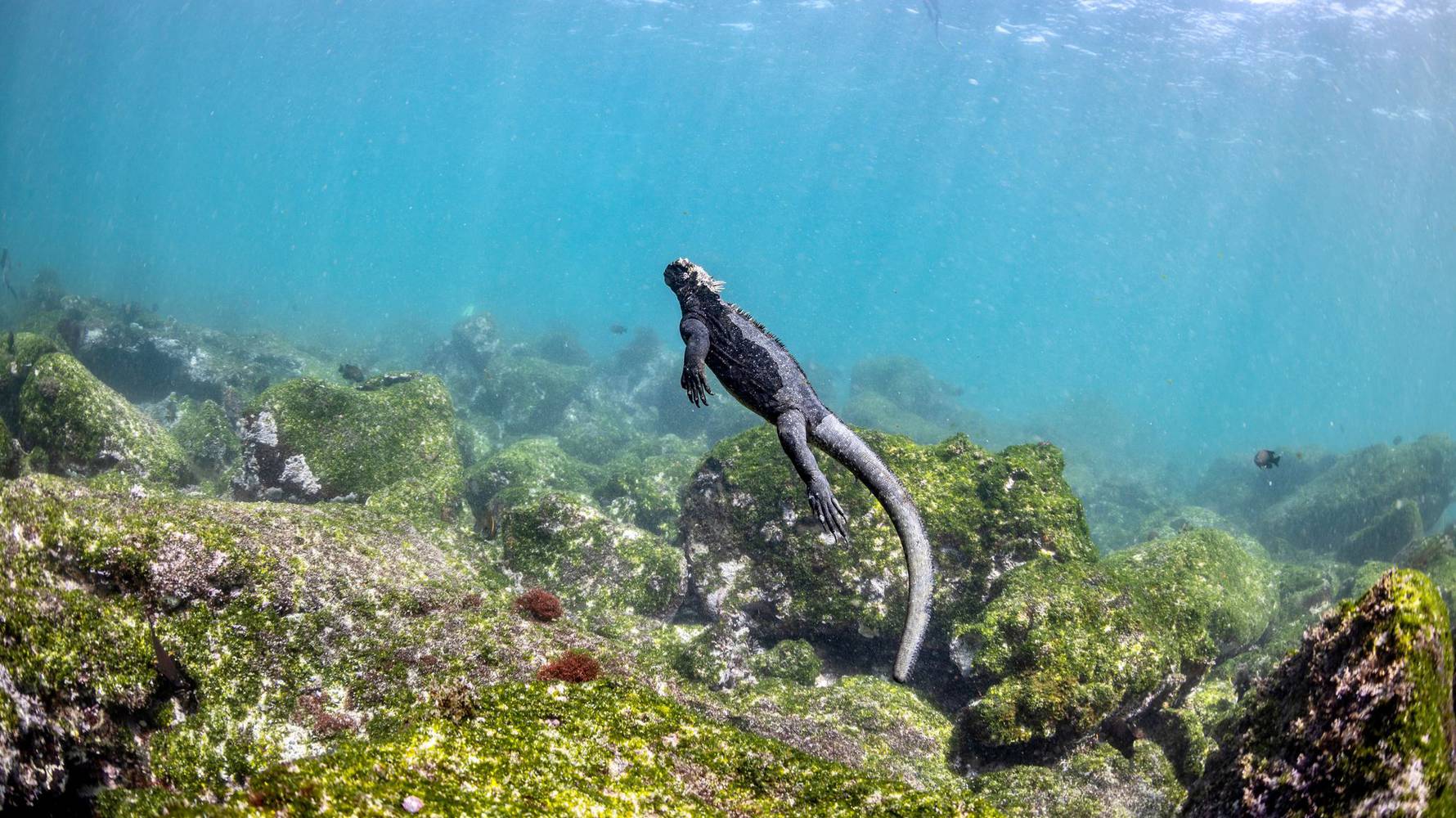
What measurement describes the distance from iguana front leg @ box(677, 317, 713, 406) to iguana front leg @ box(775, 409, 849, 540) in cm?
86

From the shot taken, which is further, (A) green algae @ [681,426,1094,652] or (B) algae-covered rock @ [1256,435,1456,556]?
(B) algae-covered rock @ [1256,435,1456,556]

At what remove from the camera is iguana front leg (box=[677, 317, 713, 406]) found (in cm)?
588

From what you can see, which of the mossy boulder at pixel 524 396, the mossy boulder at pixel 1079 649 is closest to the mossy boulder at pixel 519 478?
the mossy boulder at pixel 524 396

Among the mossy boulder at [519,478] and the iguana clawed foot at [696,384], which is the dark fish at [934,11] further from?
the iguana clawed foot at [696,384]

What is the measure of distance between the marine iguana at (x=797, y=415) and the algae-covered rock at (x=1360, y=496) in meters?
25.3

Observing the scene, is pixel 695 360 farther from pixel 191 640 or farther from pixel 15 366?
pixel 15 366

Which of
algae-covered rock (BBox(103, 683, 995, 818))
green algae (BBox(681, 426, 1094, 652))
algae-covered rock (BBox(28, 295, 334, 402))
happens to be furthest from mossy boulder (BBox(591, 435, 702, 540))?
algae-covered rock (BBox(28, 295, 334, 402))

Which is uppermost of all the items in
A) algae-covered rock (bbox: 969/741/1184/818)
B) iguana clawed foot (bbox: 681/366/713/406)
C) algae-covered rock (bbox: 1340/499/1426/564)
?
algae-covered rock (bbox: 1340/499/1426/564)

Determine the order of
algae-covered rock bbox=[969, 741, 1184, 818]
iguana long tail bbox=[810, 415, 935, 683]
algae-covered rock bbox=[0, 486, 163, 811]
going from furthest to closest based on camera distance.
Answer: iguana long tail bbox=[810, 415, 935, 683] < algae-covered rock bbox=[969, 741, 1184, 818] < algae-covered rock bbox=[0, 486, 163, 811]

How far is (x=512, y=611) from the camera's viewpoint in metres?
6.31

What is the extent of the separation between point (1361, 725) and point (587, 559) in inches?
329

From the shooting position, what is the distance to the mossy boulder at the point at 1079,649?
6.64 metres

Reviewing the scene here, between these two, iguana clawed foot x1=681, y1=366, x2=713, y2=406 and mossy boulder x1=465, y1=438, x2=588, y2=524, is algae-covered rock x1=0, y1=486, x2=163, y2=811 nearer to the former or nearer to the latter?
iguana clawed foot x1=681, y1=366, x2=713, y2=406

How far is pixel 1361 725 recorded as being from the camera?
264cm
